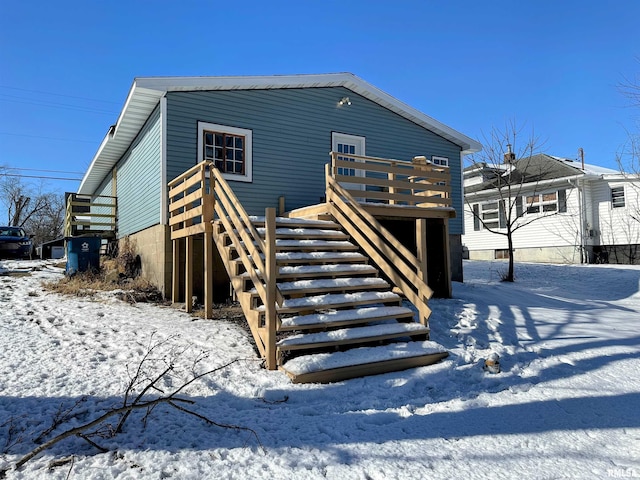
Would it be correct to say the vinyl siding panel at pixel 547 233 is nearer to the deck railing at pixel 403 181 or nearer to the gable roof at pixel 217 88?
the gable roof at pixel 217 88

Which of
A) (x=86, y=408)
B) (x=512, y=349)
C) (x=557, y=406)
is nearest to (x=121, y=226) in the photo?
(x=86, y=408)

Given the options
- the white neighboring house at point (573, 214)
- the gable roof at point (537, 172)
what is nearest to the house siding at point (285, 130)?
the white neighboring house at point (573, 214)

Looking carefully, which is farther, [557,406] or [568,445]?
[557,406]

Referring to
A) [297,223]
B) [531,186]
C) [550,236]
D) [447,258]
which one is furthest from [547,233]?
[297,223]

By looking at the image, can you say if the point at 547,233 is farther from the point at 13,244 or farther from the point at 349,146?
the point at 13,244

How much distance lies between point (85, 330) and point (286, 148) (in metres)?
6.21

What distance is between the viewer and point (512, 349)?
5258 millimetres

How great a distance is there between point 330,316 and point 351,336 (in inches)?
14.1

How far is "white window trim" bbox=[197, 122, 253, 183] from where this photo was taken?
9045mm

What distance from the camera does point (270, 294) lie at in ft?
15.0

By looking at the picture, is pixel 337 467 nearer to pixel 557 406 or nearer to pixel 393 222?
pixel 557 406

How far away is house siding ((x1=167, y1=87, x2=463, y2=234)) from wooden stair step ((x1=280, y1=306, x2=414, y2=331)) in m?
4.98

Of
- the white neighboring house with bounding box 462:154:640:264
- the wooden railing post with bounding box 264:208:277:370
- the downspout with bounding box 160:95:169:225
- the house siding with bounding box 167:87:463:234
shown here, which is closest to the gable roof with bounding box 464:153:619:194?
the white neighboring house with bounding box 462:154:640:264

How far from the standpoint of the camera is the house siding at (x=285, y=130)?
29.2 ft
